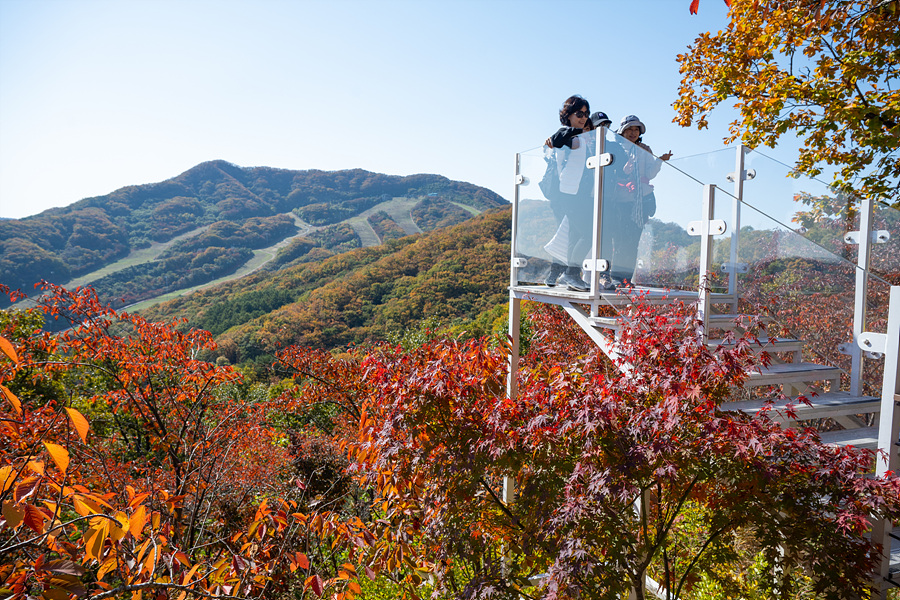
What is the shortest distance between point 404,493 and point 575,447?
1143 mm

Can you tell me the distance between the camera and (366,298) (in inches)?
886

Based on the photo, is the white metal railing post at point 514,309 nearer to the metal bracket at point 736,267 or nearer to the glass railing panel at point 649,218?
the glass railing panel at point 649,218

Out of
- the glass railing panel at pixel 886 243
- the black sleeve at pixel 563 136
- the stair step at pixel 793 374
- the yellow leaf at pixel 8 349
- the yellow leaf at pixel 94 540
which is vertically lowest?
the stair step at pixel 793 374

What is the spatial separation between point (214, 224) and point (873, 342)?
47.4 meters

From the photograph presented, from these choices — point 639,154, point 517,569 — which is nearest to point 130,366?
point 517,569

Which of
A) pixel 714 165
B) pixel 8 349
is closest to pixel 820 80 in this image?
pixel 714 165

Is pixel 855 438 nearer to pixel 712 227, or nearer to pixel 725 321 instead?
pixel 725 321

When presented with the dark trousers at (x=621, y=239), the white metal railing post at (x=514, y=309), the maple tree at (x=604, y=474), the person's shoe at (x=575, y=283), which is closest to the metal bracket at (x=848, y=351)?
the maple tree at (x=604, y=474)

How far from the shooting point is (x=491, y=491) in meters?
3.31

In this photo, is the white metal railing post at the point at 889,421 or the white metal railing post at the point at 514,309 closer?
the white metal railing post at the point at 889,421

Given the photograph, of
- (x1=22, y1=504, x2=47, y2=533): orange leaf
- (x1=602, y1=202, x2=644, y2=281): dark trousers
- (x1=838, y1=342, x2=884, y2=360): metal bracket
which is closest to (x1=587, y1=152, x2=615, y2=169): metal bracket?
(x1=602, y1=202, x2=644, y2=281): dark trousers

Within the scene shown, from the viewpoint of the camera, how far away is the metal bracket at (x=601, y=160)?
356 cm

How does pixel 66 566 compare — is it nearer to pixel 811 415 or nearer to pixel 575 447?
pixel 575 447

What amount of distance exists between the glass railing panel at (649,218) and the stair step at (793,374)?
75cm
